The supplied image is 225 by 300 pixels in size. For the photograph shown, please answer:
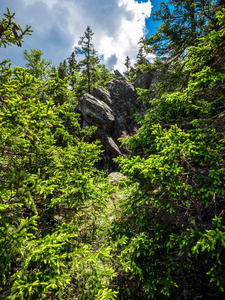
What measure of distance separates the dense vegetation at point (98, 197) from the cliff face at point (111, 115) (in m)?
16.3

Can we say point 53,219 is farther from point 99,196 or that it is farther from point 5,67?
Result: point 5,67

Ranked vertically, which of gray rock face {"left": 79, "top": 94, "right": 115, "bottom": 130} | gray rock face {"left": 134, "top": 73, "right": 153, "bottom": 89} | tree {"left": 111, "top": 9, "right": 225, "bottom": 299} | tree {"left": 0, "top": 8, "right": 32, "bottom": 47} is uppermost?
gray rock face {"left": 134, "top": 73, "right": 153, "bottom": 89}

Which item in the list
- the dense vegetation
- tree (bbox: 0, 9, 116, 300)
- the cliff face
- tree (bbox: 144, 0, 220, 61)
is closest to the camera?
tree (bbox: 0, 9, 116, 300)

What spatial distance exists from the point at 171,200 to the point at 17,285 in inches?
173

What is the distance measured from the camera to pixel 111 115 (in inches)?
1022

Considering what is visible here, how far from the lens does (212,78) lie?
428cm

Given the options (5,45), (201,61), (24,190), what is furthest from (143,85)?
(24,190)

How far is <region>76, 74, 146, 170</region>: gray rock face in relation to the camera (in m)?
23.5

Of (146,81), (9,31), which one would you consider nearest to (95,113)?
(146,81)

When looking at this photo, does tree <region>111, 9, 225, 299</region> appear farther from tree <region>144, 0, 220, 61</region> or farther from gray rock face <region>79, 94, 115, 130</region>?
gray rock face <region>79, 94, 115, 130</region>

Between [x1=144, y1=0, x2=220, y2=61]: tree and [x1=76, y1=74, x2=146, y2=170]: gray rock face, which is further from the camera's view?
[x1=76, y1=74, x2=146, y2=170]: gray rock face

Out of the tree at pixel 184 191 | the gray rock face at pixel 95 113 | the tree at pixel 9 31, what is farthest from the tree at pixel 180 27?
the gray rock face at pixel 95 113

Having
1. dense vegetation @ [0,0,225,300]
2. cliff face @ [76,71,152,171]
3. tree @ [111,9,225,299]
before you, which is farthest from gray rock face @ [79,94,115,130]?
tree @ [111,9,225,299]

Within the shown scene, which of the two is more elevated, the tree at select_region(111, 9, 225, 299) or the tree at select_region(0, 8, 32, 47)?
the tree at select_region(0, 8, 32, 47)
